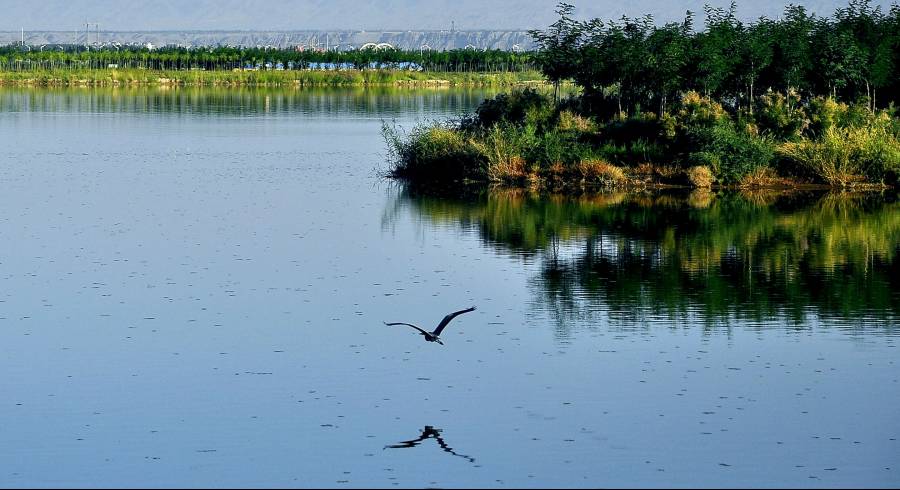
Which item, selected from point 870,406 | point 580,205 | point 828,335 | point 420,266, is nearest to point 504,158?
point 580,205

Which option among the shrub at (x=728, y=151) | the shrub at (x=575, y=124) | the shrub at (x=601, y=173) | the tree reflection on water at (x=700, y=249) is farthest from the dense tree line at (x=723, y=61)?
the tree reflection on water at (x=700, y=249)

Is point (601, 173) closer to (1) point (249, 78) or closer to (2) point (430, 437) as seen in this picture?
(2) point (430, 437)

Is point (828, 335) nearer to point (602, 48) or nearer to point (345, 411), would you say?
point (345, 411)

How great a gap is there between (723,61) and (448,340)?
2536 cm

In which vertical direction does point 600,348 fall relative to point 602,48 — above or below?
below

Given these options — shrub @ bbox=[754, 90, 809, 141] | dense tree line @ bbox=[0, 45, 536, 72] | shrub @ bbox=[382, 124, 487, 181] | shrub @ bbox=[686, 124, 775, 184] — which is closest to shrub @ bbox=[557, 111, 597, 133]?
shrub @ bbox=[382, 124, 487, 181]

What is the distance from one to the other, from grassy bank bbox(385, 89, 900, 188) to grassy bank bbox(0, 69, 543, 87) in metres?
87.3

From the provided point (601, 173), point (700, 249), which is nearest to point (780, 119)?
point (601, 173)

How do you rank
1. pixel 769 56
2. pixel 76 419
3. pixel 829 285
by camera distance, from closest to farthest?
pixel 76 419
pixel 829 285
pixel 769 56

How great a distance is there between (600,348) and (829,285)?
6.84 m

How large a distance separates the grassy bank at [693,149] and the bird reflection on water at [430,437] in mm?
23903

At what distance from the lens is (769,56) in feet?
145

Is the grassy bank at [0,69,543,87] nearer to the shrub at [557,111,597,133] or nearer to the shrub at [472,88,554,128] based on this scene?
the shrub at [472,88,554,128]

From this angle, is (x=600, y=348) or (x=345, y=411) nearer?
(x=345, y=411)
